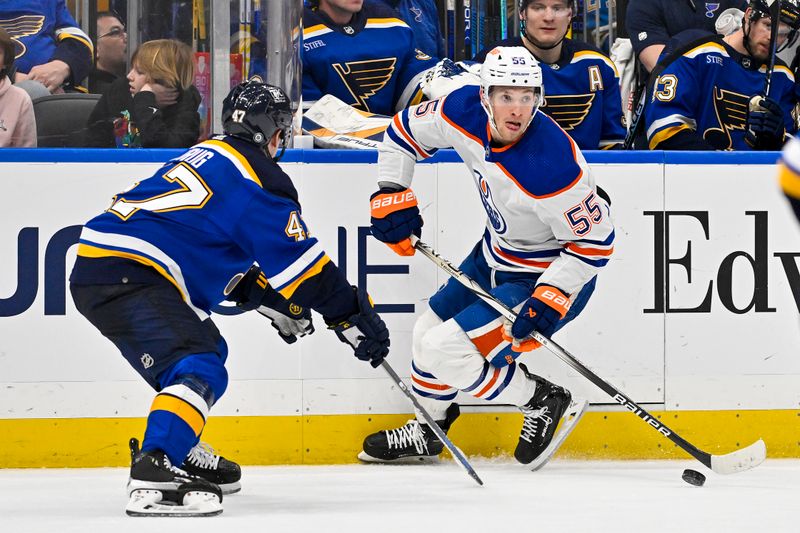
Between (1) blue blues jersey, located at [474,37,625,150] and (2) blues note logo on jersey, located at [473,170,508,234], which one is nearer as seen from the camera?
(2) blues note logo on jersey, located at [473,170,508,234]

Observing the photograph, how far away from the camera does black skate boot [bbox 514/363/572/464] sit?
4.16 m

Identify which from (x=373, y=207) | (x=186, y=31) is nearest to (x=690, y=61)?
(x=373, y=207)

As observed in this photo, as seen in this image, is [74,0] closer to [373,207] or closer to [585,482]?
[373,207]

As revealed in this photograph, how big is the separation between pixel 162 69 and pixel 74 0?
360 millimetres

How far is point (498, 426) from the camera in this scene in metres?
4.40

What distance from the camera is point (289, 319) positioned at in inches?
152

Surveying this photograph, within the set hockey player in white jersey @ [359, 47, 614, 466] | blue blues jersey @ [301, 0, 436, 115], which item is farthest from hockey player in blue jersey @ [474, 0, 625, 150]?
hockey player in white jersey @ [359, 47, 614, 466]

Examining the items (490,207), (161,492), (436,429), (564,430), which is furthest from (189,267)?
(564,430)

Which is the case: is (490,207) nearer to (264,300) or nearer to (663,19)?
(264,300)

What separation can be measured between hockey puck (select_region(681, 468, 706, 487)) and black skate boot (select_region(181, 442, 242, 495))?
131 centimetres

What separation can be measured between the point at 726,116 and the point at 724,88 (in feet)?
0.34

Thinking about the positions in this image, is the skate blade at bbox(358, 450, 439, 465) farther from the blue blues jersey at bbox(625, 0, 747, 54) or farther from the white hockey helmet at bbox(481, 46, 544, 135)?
the blue blues jersey at bbox(625, 0, 747, 54)

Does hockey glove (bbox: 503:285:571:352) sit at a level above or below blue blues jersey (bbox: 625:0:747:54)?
below

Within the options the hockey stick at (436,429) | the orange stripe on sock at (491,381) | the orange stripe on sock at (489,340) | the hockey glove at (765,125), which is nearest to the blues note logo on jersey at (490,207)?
the orange stripe on sock at (489,340)
